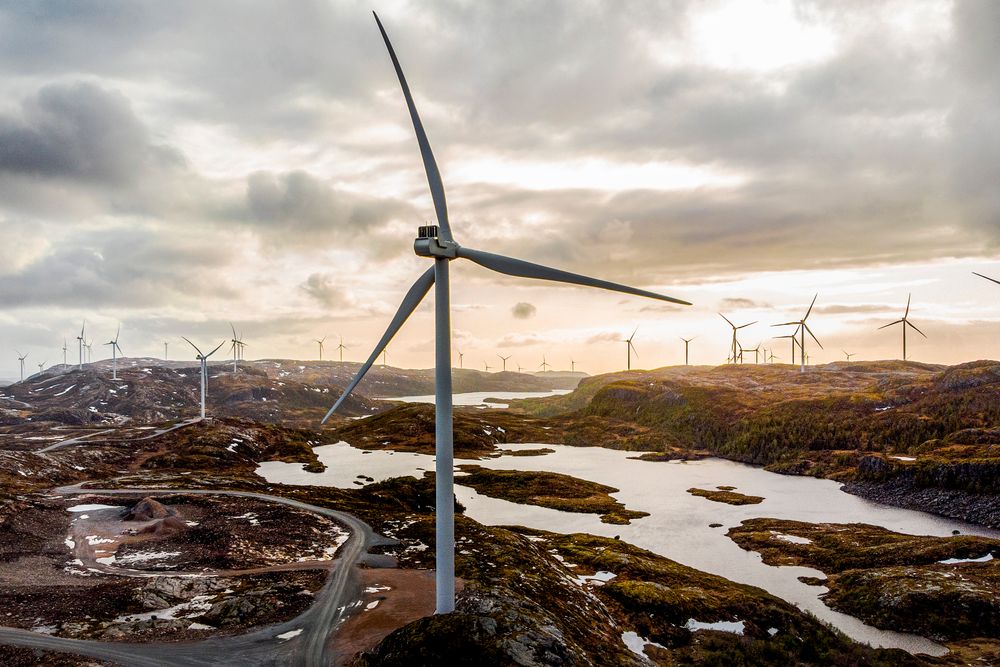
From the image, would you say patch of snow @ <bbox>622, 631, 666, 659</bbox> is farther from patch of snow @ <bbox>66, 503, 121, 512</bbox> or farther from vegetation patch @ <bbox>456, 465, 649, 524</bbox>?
patch of snow @ <bbox>66, 503, 121, 512</bbox>

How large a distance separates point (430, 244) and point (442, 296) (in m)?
3.31

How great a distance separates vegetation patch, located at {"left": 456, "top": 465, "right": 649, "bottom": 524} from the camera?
9612 centimetres

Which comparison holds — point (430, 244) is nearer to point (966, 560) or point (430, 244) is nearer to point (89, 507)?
point (966, 560)

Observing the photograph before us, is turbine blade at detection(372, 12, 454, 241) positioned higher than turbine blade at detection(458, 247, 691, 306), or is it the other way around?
turbine blade at detection(372, 12, 454, 241)

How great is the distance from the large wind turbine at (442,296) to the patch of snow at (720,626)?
80.1 feet

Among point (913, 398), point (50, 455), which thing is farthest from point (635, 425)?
point (50, 455)

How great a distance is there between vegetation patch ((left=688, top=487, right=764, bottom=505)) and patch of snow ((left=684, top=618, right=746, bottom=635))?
56.4 metres

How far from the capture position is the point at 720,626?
47.9 metres

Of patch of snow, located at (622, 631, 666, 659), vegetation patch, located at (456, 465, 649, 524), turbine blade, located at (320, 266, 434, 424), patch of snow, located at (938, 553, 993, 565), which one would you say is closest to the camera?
turbine blade, located at (320, 266, 434, 424)

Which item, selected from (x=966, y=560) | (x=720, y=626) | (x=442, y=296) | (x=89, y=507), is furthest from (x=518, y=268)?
(x=89, y=507)

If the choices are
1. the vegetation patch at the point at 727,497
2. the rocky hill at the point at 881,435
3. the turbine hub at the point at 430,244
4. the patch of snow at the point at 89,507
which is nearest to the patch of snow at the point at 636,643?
the turbine hub at the point at 430,244

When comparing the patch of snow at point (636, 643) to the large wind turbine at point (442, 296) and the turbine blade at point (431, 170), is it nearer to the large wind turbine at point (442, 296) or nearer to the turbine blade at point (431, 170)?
the large wind turbine at point (442, 296)

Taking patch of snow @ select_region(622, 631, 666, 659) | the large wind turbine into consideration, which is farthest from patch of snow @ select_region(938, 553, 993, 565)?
the large wind turbine

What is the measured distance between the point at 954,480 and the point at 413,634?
10315 centimetres
